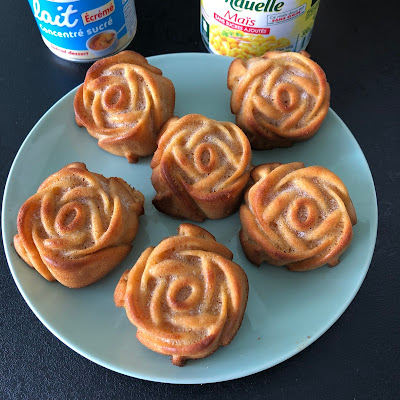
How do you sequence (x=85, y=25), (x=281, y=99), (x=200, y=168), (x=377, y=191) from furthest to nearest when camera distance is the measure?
(x=377, y=191) < (x=85, y=25) < (x=281, y=99) < (x=200, y=168)

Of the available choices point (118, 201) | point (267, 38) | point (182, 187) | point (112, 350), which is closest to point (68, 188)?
point (118, 201)

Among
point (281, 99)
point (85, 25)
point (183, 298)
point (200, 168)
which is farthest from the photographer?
point (85, 25)

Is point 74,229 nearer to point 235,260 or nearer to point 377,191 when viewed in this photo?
point 235,260

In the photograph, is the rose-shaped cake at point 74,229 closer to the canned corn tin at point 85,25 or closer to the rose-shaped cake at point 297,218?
the rose-shaped cake at point 297,218

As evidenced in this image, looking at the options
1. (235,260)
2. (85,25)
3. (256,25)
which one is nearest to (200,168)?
(235,260)

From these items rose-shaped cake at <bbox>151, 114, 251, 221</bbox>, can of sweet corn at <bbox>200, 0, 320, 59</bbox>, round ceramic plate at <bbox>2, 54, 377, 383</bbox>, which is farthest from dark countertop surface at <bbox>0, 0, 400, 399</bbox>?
rose-shaped cake at <bbox>151, 114, 251, 221</bbox>

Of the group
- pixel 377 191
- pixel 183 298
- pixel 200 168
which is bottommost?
pixel 377 191
